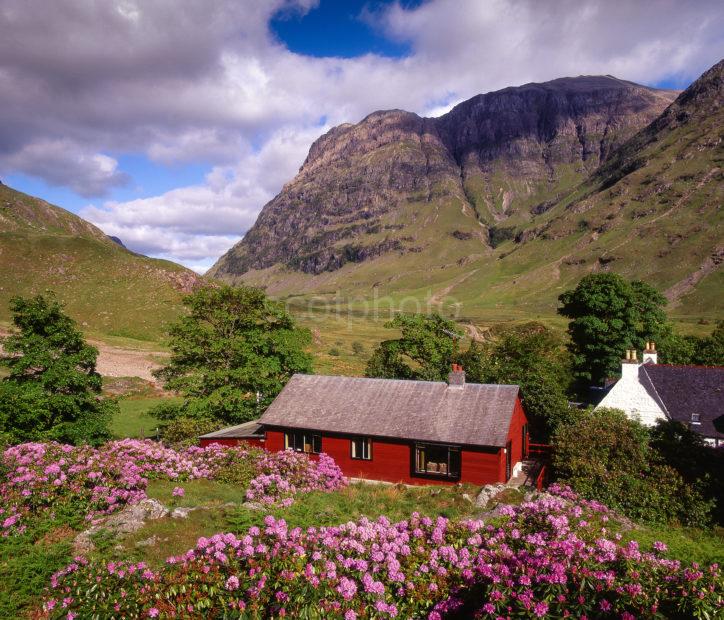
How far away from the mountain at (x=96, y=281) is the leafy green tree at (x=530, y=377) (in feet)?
213

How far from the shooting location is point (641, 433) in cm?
2441

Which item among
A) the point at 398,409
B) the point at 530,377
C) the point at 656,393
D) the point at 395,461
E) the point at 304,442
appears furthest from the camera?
the point at 530,377

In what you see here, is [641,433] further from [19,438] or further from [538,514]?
[19,438]

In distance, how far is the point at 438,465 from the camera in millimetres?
27531

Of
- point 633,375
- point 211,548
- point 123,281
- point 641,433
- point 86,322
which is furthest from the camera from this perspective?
point 123,281

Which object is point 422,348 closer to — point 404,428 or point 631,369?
point 404,428

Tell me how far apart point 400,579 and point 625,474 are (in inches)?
720

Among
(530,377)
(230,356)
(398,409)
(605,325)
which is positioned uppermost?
(605,325)

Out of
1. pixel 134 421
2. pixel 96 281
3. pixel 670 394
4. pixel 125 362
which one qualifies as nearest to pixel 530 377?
pixel 670 394

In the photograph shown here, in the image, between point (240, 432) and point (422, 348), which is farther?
point (422, 348)

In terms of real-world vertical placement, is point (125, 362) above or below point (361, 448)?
above

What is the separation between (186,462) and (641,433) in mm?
22049

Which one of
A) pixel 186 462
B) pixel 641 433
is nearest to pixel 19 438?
pixel 186 462

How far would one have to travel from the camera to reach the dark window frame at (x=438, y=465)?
26.3 metres
